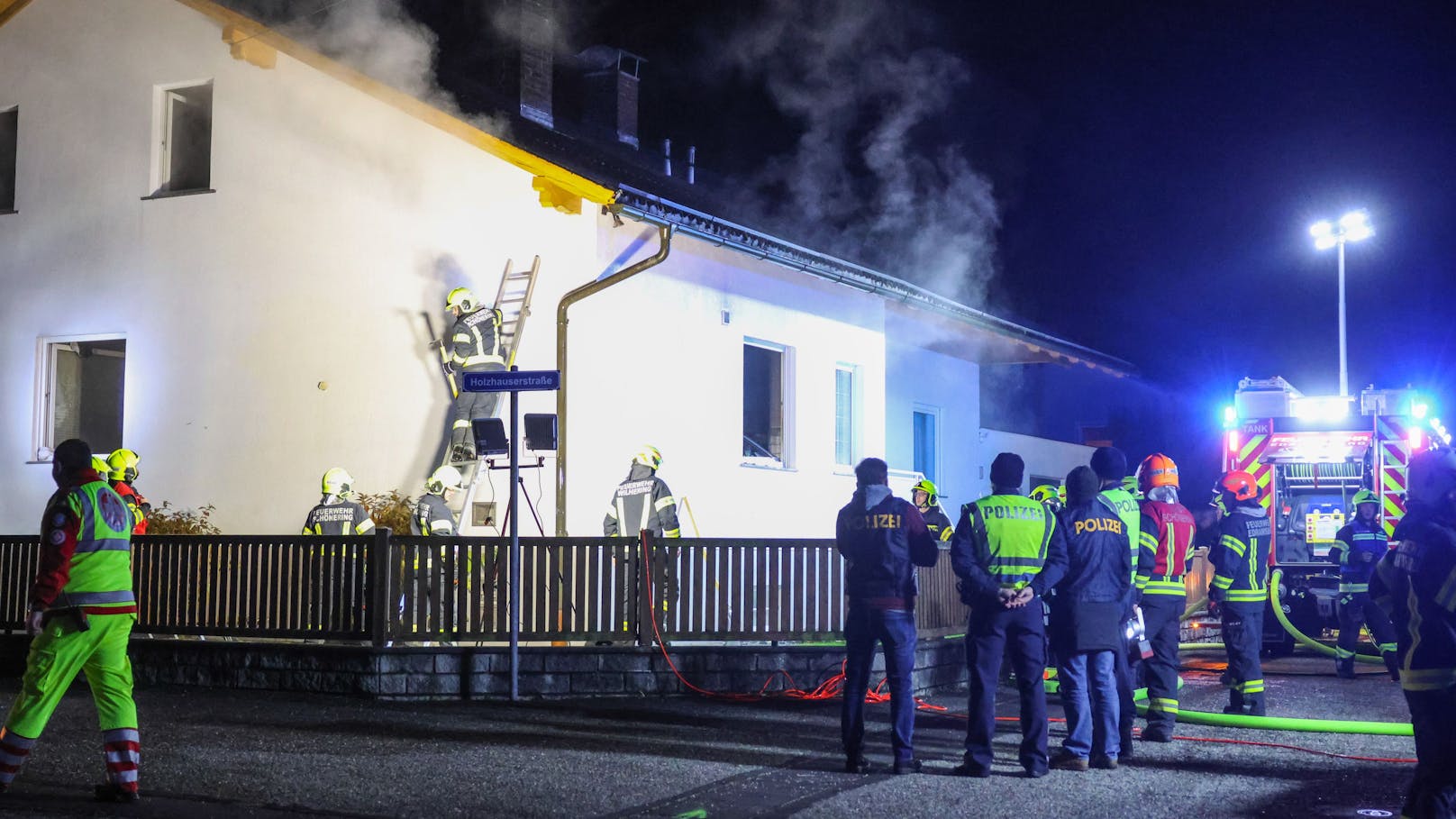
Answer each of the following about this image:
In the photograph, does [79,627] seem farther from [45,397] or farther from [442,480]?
[45,397]

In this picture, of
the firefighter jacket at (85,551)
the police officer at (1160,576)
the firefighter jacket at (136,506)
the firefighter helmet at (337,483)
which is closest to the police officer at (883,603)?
the police officer at (1160,576)

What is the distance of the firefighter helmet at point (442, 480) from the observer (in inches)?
504

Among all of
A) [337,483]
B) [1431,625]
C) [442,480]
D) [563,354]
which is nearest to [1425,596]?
[1431,625]

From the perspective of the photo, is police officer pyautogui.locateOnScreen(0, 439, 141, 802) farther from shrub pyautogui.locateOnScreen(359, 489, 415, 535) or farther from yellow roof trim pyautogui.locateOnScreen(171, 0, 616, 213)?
yellow roof trim pyautogui.locateOnScreen(171, 0, 616, 213)

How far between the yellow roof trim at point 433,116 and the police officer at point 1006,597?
6517 mm

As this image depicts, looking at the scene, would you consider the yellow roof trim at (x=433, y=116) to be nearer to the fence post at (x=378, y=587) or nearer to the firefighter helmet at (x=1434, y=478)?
the fence post at (x=378, y=587)

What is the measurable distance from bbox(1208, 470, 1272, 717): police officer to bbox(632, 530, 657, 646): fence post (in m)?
4.31

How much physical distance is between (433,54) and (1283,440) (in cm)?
1051

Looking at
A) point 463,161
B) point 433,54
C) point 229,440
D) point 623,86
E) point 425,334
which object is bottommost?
point 229,440

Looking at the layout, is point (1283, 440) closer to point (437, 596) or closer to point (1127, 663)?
point (1127, 663)

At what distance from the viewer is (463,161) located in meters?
14.1

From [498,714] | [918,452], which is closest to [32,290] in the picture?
[498,714]

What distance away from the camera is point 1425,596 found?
542 centimetres

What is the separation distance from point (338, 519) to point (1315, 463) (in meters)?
10.8
